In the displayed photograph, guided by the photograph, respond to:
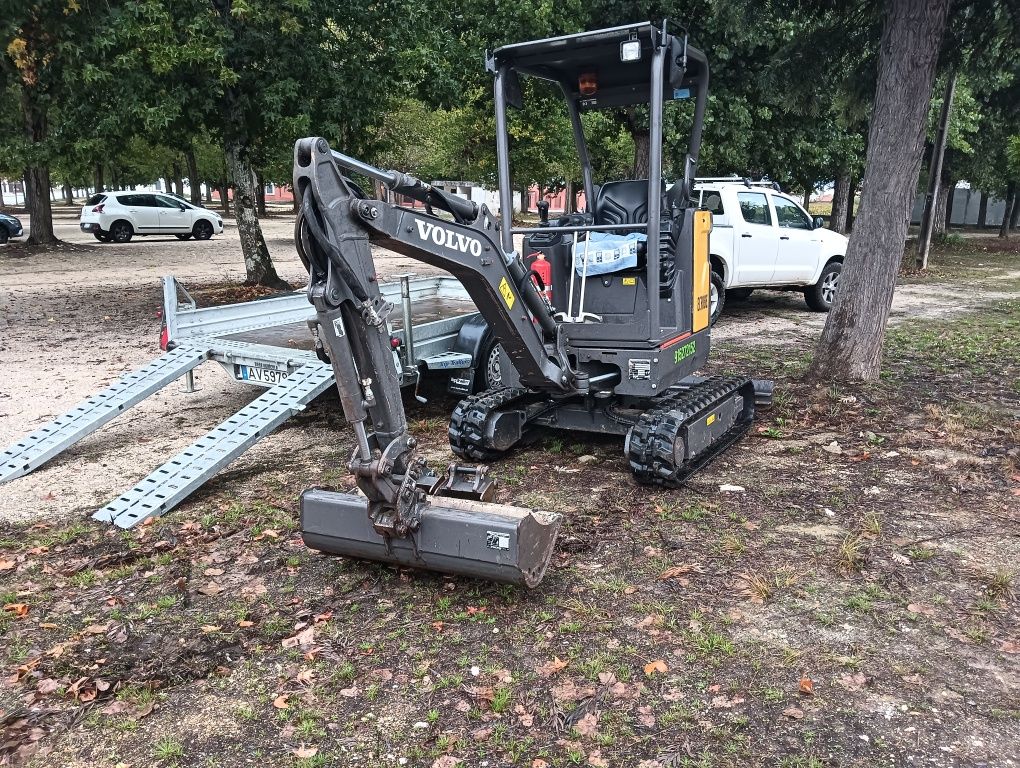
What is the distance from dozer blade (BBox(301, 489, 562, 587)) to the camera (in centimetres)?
405

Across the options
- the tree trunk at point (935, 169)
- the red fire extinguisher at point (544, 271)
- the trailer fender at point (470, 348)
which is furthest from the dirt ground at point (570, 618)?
the tree trunk at point (935, 169)

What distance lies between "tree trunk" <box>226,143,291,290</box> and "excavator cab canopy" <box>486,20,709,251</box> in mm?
8620

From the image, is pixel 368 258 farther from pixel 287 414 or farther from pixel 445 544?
pixel 287 414

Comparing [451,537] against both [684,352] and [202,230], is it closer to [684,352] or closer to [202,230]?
[684,352]

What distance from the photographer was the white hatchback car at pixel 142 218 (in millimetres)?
26922

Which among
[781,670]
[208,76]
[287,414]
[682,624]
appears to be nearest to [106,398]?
[287,414]

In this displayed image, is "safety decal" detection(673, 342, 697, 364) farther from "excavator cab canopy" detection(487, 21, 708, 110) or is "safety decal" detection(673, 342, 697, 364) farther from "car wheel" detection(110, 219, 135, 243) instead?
"car wheel" detection(110, 219, 135, 243)

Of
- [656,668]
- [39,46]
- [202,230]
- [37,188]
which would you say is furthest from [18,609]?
[202,230]

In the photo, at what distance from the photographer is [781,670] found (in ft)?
12.0

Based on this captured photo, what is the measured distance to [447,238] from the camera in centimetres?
449

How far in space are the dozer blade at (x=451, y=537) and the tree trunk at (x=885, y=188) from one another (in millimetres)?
4936

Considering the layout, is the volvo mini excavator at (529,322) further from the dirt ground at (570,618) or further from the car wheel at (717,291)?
the car wheel at (717,291)

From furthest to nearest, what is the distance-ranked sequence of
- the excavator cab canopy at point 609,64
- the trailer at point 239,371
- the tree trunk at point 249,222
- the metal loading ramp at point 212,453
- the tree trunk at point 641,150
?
1. the tree trunk at point 249,222
2. the tree trunk at point 641,150
3. the trailer at point 239,371
4. the excavator cab canopy at point 609,64
5. the metal loading ramp at point 212,453

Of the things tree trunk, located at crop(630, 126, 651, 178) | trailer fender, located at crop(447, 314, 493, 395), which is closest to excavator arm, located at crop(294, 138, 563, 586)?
trailer fender, located at crop(447, 314, 493, 395)
